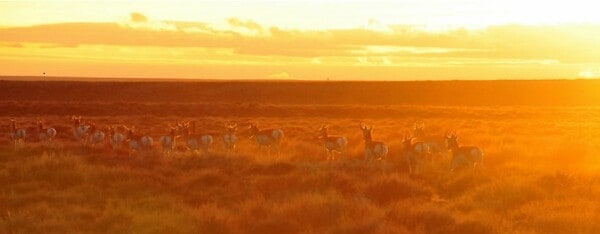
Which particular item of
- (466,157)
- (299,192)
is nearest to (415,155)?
(466,157)

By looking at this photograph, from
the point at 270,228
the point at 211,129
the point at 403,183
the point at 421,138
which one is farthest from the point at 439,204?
the point at 211,129

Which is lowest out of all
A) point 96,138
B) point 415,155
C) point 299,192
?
point 299,192

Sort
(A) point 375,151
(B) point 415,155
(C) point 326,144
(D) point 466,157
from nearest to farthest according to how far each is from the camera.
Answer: (D) point 466,157 → (B) point 415,155 → (A) point 375,151 → (C) point 326,144

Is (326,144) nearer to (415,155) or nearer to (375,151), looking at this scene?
(375,151)

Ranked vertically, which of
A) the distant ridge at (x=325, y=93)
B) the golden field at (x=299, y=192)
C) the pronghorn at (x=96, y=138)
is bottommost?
the golden field at (x=299, y=192)

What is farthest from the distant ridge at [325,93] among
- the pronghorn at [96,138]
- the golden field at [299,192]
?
the golden field at [299,192]

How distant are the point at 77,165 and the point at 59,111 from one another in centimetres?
5659

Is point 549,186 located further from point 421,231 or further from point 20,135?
point 20,135

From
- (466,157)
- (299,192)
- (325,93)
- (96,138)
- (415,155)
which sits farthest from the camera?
(325,93)

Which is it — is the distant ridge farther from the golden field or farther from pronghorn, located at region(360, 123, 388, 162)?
pronghorn, located at region(360, 123, 388, 162)

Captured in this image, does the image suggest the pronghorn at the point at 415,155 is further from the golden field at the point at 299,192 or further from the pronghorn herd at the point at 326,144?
the golden field at the point at 299,192

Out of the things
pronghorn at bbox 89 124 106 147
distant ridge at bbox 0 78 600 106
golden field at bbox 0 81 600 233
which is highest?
distant ridge at bbox 0 78 600 106

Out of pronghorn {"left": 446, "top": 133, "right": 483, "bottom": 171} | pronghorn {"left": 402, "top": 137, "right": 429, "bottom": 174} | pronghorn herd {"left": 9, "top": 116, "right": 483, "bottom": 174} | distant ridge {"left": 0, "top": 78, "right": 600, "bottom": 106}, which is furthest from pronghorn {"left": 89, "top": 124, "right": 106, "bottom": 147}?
distant ridge {"left": 0, "top": 78, "right": 600, "bottom": 106}

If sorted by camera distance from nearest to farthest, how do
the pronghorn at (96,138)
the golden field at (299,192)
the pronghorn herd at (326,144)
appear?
the golden field at (299,192)
the pronghorn herd at (326,144)
the pronghorn at (96,138)
